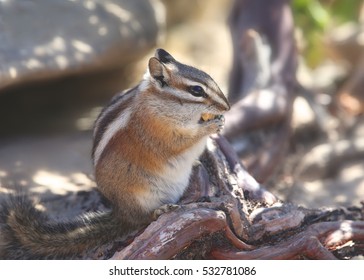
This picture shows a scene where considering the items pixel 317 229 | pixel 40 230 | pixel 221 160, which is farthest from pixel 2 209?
pixel 317 229

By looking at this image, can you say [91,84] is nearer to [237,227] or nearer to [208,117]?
[208,117]

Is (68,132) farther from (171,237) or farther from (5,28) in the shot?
(171,237)

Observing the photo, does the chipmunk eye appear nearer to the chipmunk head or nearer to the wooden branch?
the chipmunk head

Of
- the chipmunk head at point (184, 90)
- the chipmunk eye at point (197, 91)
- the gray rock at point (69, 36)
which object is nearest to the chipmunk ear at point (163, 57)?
the chipmunk head at point (184, 90)

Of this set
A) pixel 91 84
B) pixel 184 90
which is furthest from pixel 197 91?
pixel 91 84

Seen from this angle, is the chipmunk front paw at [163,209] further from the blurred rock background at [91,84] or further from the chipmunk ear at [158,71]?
the blurred rock background at [91,84]

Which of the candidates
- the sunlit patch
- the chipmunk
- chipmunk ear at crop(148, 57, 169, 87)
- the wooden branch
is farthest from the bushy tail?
chipmunk ear at crop(148, 57, 169, 87)
